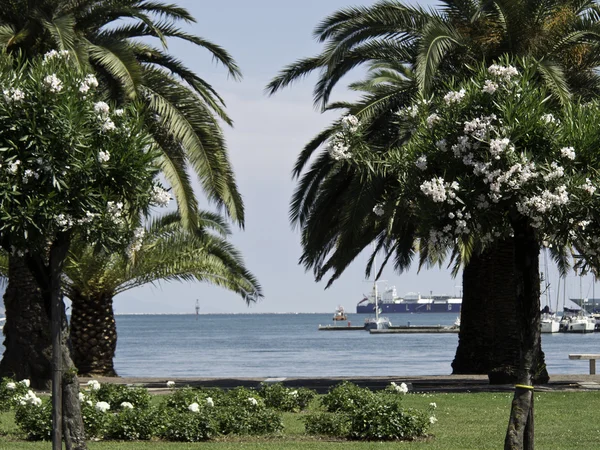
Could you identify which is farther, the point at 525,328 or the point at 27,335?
the point at 27,335

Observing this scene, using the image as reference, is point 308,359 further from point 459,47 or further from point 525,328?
point 525,328

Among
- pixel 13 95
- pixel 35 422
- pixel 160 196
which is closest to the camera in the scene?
pixel 13 95

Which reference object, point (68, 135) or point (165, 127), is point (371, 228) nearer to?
point (165, 127)

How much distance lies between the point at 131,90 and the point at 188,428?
250 inches

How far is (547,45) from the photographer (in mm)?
19781

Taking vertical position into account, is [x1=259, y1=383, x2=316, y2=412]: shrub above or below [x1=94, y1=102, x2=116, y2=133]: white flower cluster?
below

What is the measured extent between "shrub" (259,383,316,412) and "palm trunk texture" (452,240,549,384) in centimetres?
554

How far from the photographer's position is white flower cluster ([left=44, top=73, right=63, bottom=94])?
30.9 ft

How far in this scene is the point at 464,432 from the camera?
1399 centimetres

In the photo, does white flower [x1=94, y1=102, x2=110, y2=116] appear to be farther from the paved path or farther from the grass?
the paved path

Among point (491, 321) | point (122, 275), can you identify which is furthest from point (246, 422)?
point (122, 275)

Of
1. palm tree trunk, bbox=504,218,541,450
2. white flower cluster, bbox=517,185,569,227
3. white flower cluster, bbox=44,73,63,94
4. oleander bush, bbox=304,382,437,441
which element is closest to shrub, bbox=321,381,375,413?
oleander bush, bbox=304,382,437,441

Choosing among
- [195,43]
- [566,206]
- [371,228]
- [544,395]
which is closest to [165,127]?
[195,43]

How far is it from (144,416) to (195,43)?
8831mm
